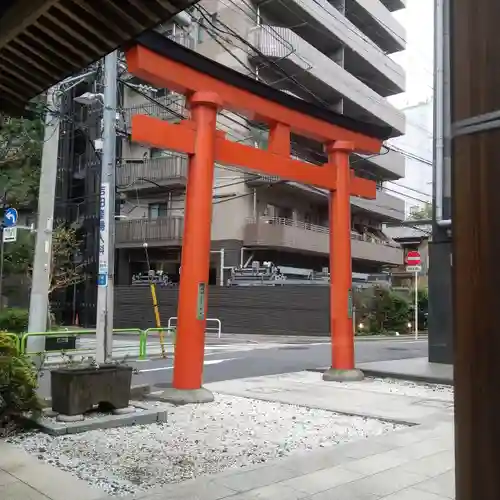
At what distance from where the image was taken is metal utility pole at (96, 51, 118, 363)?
11008 millimetres

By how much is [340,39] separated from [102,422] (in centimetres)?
3042

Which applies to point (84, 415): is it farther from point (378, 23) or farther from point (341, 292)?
point (378, 23)

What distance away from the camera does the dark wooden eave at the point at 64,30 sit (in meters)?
3.36

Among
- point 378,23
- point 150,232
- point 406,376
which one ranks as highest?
point 378,23

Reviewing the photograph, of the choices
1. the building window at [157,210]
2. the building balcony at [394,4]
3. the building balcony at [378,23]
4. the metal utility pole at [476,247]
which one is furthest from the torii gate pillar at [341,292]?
the building balcony at [394,4]

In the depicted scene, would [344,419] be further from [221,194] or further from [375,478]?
[221,194]

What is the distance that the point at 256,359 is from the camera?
51.7 feet

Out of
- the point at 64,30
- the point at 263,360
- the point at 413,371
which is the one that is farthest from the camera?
the point at 263,360

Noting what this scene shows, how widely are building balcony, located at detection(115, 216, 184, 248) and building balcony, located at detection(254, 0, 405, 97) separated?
1186 centimetres

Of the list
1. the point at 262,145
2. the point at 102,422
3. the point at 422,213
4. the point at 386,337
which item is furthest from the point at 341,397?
the point at 422,213

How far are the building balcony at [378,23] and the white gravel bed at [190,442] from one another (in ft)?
106

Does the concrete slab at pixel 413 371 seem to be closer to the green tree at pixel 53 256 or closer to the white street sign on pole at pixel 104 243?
the white street sign on pole at pixel 104 243

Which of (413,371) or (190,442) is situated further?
(413,371)

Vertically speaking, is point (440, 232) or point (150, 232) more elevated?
point (150, 232)
